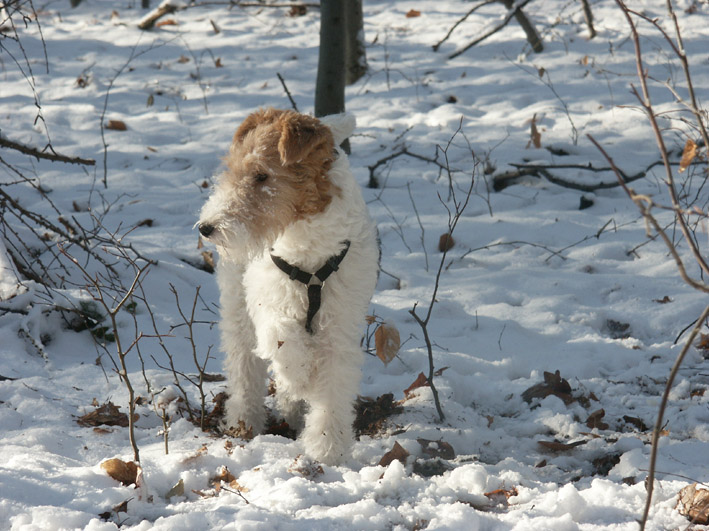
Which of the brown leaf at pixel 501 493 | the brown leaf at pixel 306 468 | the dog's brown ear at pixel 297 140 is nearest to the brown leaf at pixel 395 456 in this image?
the brown leaf at pixel 306 468

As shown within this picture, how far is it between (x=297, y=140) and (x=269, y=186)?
26 cm

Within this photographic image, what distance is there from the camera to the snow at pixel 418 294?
276 centimetres

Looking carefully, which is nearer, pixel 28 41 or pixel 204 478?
pixel 204 478

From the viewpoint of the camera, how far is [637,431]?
3.46 metres

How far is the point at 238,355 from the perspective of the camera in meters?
3.69

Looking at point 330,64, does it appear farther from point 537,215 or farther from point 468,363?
point 468,363

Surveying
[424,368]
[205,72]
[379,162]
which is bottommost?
[424,368]

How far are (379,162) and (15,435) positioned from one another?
14.5 feet

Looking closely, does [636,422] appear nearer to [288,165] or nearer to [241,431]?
[241,431]

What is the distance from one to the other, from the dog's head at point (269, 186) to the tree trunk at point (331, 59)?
3.10 meters

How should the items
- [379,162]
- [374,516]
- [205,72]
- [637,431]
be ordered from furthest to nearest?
[205,72]
[379,162]
[637,431]
[374,516]

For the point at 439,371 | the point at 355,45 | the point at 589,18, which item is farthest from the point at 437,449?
the point at 589,18

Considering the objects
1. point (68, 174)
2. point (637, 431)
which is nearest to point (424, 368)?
point (637, 431)

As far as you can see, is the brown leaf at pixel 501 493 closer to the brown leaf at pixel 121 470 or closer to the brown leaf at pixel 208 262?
the brown leaf at pixel 121 470
